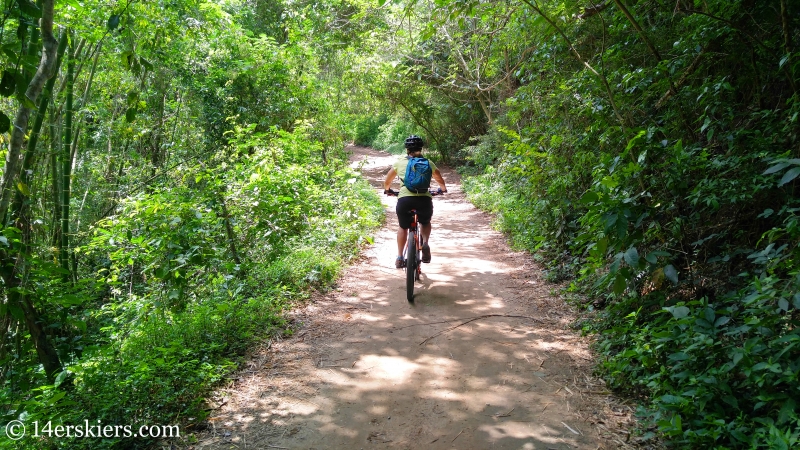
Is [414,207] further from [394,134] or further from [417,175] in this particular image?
[394,134]

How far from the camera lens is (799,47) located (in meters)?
3.54

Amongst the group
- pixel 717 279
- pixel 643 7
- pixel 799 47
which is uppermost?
pixel 643 7

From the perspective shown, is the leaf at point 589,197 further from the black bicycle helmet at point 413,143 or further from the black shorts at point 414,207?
the black bicycle helmet at point 413,143

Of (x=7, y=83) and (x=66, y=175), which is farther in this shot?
(x=66, y=175)

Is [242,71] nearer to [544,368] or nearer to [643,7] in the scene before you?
[643,7]

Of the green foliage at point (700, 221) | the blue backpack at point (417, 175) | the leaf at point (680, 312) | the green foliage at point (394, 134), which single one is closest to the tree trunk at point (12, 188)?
the green foliage at point (700, 221)

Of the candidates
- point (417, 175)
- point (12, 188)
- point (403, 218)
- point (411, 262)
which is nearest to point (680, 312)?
point (411, 262)

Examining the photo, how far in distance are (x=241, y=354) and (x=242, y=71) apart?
8705 millimetres

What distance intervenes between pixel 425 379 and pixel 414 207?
8.04 ft

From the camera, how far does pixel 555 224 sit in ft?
23.3

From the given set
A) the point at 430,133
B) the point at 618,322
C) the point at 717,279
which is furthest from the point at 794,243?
the point at 430,133

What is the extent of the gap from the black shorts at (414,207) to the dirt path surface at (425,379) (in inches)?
38.1

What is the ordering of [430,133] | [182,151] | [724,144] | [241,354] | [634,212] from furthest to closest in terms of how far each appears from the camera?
[430,133], [182,151], [241,354], [724,144], [634,212]

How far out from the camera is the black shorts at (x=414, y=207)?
19.4 feet
